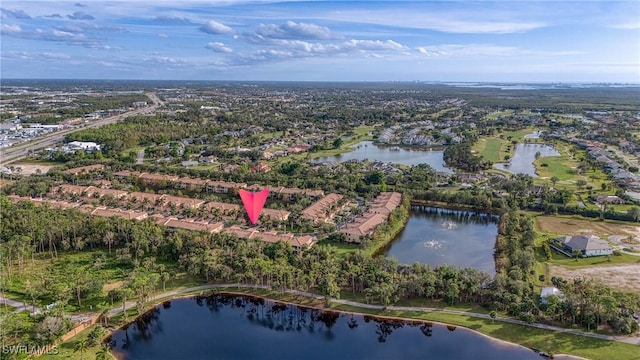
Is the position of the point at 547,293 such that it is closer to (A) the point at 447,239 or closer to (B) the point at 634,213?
(A) the point at 447,239

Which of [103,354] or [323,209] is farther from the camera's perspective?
[323,209]

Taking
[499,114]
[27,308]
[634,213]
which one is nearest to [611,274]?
[634,213]

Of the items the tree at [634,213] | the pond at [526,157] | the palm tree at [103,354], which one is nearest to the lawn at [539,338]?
the palm tree at [103,354]

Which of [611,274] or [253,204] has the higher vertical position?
[253,204]

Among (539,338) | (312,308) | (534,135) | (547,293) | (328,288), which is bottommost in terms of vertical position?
(312,308)

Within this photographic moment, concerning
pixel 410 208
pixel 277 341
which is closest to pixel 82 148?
pixel 410 208

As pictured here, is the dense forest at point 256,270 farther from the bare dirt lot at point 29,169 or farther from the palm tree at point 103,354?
the bare dirt lot at point 29,169

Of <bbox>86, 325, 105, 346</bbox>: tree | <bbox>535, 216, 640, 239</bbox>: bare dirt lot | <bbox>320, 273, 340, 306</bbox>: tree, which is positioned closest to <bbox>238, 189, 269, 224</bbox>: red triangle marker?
<bbox>320, 273, 340, 306</bbox>: tree

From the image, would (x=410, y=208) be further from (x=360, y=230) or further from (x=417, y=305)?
(x=417, y=305)
